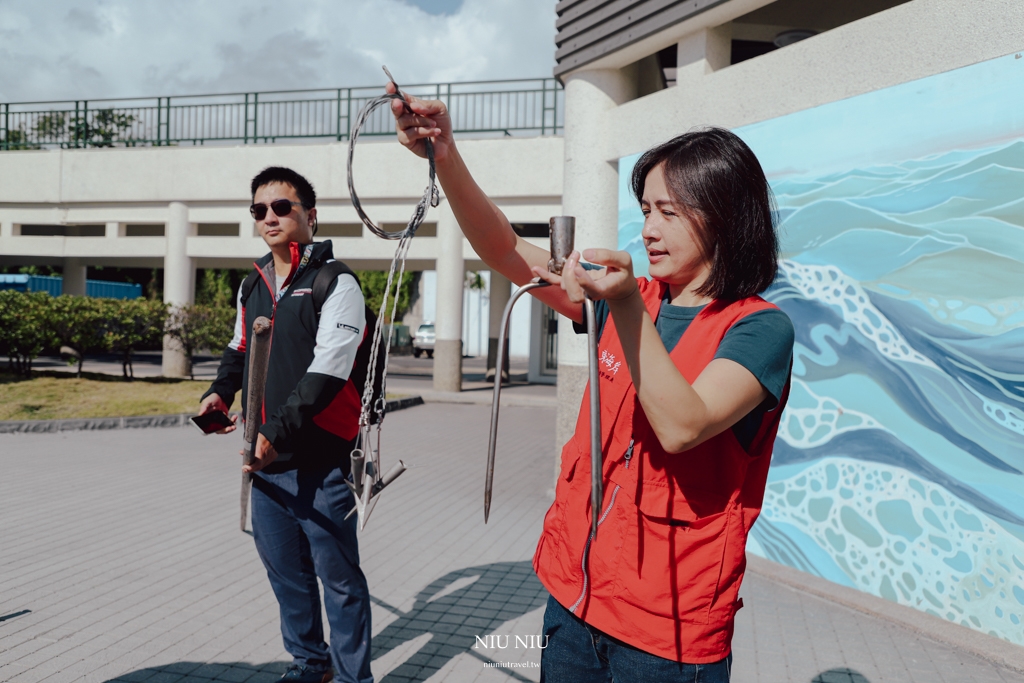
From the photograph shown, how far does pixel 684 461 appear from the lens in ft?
5.61

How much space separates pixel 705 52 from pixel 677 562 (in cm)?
552

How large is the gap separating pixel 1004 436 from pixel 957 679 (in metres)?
1.23

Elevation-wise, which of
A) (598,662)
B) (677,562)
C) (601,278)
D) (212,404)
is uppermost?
(601,278)

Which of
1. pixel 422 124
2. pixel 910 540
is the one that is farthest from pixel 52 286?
pixel 422 124

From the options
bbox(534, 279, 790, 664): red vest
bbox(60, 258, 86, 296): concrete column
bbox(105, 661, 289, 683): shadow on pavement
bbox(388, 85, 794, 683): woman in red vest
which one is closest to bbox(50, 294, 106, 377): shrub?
bbox(60, 258, 86, 296): concrete column

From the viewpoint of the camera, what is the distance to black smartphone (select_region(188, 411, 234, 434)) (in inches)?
149

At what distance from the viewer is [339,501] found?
11.4 feet

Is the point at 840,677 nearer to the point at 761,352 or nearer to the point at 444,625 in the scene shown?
the point at 444,625

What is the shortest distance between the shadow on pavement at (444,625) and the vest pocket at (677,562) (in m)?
2.42

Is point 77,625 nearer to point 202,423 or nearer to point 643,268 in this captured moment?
point 202,423

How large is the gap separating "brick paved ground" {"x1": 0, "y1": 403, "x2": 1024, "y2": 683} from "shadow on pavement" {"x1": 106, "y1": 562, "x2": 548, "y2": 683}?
1 centimetres

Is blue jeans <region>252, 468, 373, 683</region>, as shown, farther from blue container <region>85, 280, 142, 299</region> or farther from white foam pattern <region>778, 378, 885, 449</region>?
blue container <region>85, 280, 142, 299</region>

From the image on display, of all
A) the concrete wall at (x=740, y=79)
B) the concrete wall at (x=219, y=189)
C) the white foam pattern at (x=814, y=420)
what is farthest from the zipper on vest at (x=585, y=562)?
the concrete wall at (x=219, y=189)

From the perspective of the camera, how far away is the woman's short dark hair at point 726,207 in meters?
1.74
